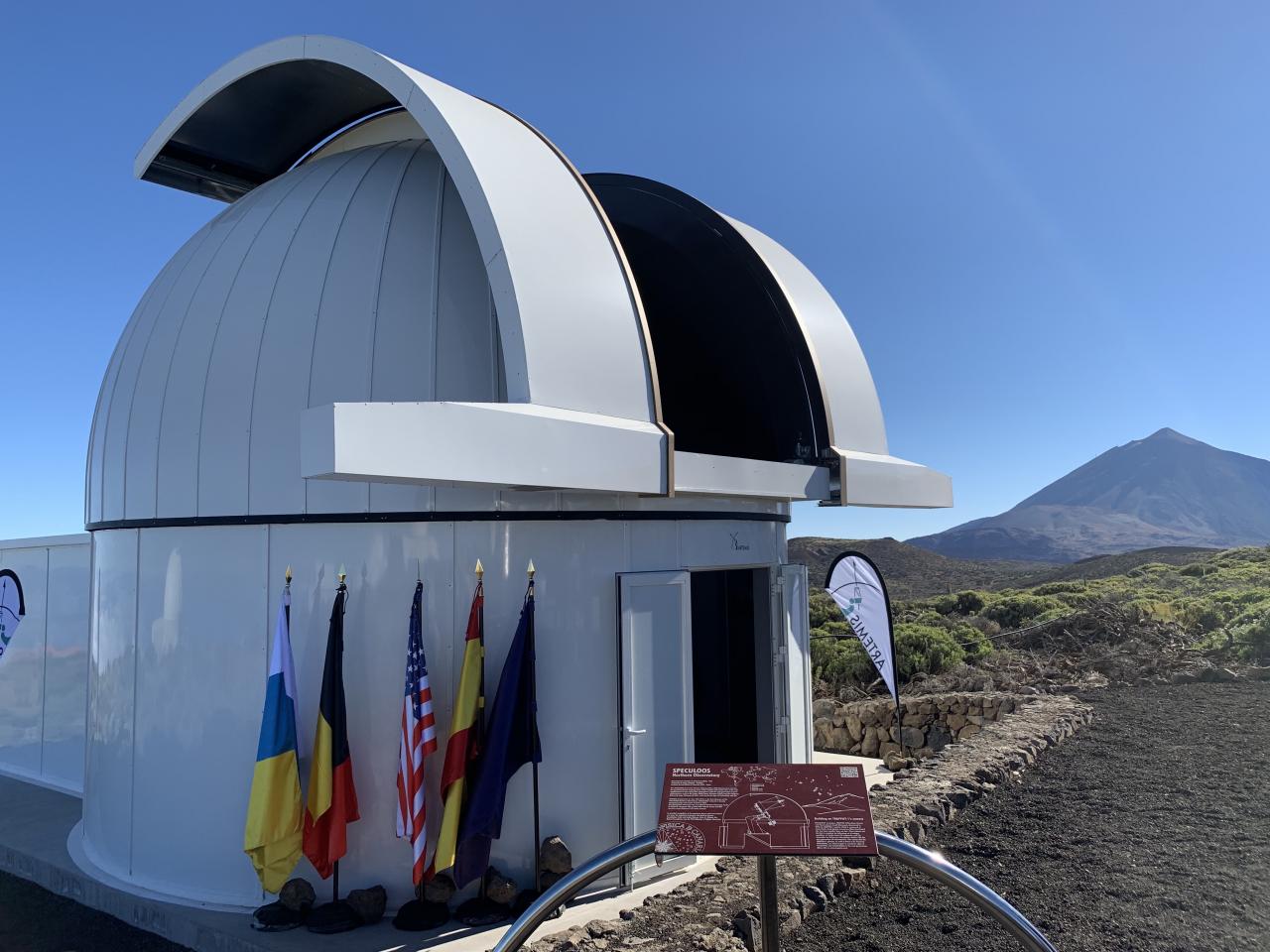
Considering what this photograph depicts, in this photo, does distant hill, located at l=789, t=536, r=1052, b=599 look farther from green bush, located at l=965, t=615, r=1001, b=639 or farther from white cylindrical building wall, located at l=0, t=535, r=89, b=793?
white cylindrical building wall, located at l=0, t=535, r=89, b=793

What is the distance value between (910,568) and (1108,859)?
47573 mm

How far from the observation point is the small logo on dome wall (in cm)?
1090

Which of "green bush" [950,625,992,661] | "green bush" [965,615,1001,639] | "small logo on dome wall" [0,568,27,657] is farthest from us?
"green bush" [965,615,1001,639]

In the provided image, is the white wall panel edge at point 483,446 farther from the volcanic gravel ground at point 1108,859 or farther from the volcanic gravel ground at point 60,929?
the volcanic gravel ground at point 60,929

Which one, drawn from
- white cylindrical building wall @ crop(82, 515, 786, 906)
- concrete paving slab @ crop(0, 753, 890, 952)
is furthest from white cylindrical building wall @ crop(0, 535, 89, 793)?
white cylindrical building wall @ crop(82, 515, 786, 906)

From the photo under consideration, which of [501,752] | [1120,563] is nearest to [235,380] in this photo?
[501,752]

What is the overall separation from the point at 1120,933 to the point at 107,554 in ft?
24.6

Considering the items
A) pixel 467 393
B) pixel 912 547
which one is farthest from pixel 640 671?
pixel 912 547

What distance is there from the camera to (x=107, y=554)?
701 centimetres

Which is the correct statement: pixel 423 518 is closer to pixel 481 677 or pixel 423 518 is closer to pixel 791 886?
pixel 481 677

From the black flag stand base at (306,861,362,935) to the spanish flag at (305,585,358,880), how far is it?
0.51 ft

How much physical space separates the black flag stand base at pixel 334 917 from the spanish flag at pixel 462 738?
0.54m

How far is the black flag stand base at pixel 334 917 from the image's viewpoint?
17.8 ft

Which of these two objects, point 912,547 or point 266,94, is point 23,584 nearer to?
point 266,94
